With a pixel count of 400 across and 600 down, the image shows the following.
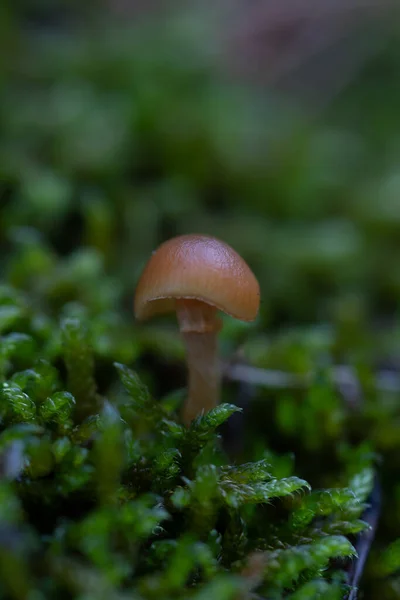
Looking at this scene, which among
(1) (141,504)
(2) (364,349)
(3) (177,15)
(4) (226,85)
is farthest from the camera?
(3) (177,15)

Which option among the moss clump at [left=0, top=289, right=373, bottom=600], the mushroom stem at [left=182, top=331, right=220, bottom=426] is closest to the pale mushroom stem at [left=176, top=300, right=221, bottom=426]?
the mushroom stem at [left=182, top=331, right=220, bottom=426]

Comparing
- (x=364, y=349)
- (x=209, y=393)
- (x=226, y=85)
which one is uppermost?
(x=226, y=85)

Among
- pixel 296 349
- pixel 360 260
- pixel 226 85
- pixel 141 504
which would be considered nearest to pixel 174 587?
pixel 141 504

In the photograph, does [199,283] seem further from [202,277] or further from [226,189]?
[226,189]

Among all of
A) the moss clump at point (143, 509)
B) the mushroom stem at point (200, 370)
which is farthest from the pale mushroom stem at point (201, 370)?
the moss clump at point (143, 509)

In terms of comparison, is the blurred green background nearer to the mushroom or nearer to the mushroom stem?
the mushroom stem

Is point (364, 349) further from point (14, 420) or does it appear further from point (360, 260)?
point (14, 420)
